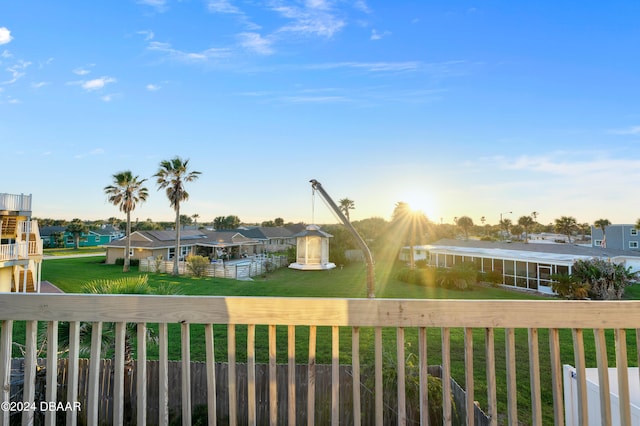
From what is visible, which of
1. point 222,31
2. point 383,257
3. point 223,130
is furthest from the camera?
point 383,257

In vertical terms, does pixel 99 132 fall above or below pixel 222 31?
below

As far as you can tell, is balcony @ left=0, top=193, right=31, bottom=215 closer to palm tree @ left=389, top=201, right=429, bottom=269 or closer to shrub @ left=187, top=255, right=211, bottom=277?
shrub @ left=187, top=255, right=211, bottom=277

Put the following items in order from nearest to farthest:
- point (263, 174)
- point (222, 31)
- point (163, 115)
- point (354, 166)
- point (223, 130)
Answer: point (222, 31), point (163, 115), point (223, 130), point (354, 166), point (263, 174)

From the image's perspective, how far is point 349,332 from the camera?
768 cm

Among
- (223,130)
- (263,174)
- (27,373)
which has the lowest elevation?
(27,373)

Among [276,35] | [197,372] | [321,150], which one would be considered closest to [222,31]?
[276,35]

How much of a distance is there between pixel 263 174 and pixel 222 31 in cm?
390

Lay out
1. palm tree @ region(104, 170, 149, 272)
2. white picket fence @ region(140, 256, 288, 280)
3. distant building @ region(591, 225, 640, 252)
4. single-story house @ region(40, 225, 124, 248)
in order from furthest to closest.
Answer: single-story house @ region(40, 225, 124, 248)
distant building @ region(591, 225, 640, 252)
palm tree @ region(104, 170, 149, 272)
white picket fence @ region(140, 256, 288, 280)

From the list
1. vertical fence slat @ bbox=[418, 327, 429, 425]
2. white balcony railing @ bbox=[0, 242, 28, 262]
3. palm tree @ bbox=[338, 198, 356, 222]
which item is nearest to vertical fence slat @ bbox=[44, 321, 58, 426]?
vertical fence slat @ bbox=[418, 327, 429, 425]

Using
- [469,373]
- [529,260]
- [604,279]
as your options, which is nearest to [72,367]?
[469,373]

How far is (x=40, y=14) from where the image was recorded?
130 inches

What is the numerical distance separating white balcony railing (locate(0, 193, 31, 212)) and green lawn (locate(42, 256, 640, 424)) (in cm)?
333

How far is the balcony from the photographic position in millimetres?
10469

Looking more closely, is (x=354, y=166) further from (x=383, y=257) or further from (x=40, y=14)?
(x=383, y=257)
